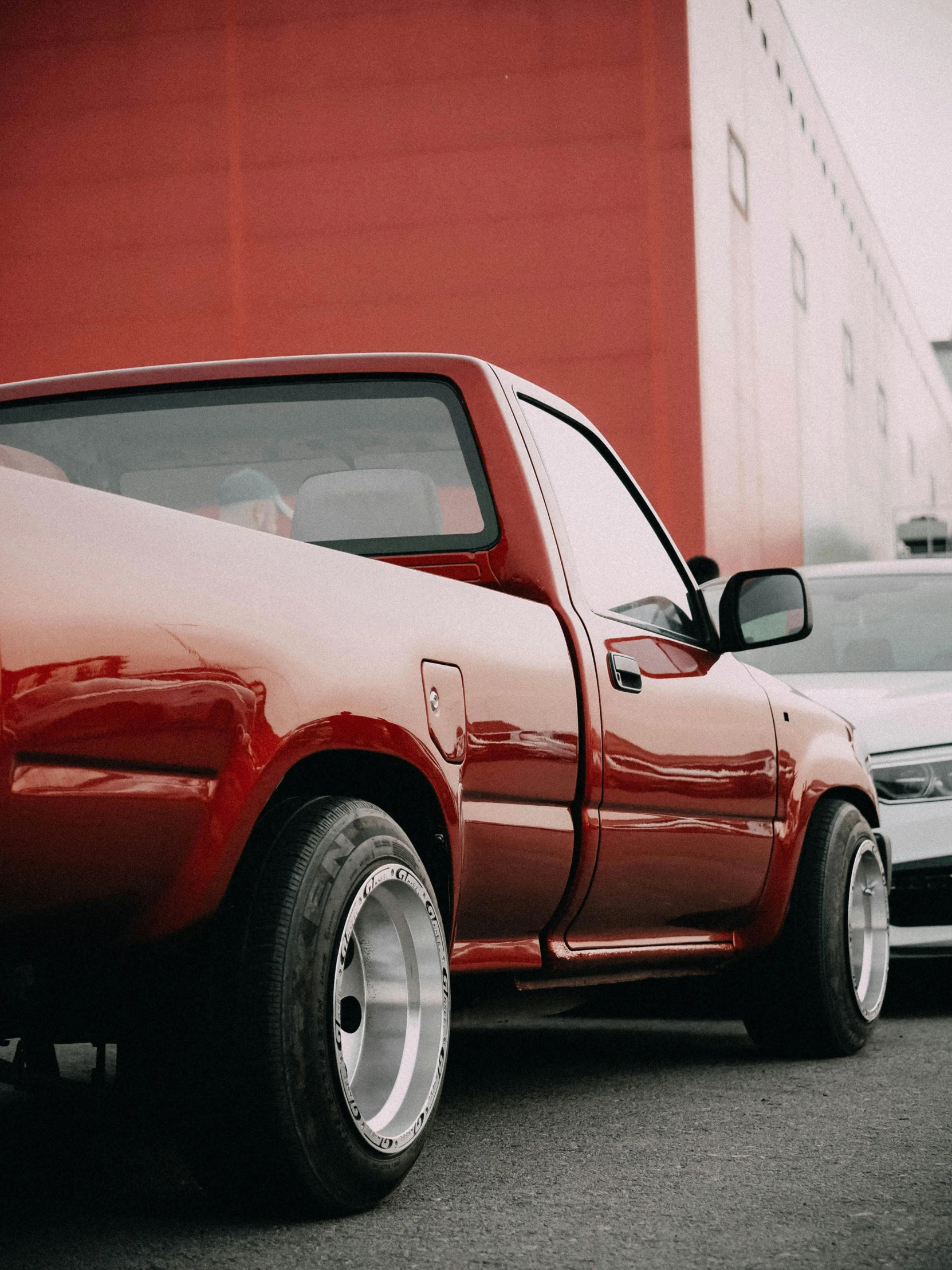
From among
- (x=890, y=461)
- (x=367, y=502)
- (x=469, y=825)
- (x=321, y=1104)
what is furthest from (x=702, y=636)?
(x=890, y=461)

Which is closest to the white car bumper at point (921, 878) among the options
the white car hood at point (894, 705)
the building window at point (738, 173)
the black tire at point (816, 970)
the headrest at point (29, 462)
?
the white car hood at point (894, 705)

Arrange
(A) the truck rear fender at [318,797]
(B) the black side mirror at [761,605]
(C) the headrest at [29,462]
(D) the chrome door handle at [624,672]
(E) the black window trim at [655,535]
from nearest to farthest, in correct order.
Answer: (A) the truck rear fender at [318,797]
(D) the chrome door handle at [624,672]
(C) the headrest at [29,462]
(E) the black window trim at [655,535]
(B) the black side mirror at [761,605]

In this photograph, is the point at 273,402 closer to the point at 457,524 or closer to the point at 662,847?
the point at 457,524

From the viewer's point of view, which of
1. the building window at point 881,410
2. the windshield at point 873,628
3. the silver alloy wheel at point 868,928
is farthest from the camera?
the building window at point 881,410

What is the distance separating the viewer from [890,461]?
5150 centimetres

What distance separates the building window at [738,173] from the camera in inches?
1054

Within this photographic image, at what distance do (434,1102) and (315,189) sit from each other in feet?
75.6

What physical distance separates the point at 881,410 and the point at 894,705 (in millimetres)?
44405

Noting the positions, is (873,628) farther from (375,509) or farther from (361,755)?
(361,755)

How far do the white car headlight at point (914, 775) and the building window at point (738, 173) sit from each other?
21699 mm

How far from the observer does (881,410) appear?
4916 cm

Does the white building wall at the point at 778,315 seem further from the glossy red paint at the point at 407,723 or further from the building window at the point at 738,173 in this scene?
the glossy red paint at the point at 407,723

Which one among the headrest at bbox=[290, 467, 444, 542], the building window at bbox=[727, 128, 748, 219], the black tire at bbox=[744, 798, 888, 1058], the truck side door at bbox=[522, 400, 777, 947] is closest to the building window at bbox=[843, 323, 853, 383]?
the building window at bbox=[727, 128, 748, 219]

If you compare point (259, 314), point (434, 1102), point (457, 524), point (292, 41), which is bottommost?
point (434, 1102)
